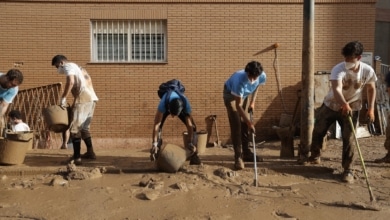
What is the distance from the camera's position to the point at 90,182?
560 centimetres

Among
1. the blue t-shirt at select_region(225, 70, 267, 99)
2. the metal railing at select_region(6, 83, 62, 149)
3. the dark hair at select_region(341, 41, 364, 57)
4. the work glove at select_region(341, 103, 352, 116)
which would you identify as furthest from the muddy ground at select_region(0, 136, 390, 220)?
the metal railing at select_region(6, 83, 62, 149)

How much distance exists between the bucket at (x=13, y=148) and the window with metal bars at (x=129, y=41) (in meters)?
4.29

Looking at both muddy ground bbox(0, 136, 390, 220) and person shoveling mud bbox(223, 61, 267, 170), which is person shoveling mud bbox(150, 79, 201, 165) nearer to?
muddy ground bbox(0, 136, 390, 220)

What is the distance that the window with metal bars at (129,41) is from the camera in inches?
401

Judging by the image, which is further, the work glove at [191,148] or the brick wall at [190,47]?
the brick wall at [190,47]

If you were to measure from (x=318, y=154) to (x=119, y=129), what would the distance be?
5.43 meters

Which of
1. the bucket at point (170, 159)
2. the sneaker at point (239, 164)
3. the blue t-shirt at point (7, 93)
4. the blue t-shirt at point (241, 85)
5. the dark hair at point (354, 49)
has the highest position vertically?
the dark hair at point (354, 49)

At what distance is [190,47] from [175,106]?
468cm

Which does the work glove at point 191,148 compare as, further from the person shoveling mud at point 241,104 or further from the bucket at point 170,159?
the person shoveling mud at point 241,104

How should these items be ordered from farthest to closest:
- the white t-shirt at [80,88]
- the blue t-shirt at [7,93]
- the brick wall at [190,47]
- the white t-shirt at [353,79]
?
the brick wall at [190,47]
the white t-shirt at [80,88]
the blue t-shirt at [7,93]
the white t-shirt at [353,79]

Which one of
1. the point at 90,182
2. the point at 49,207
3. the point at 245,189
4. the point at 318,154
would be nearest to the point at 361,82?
the point at 318,154

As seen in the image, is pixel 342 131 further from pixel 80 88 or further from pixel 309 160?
pixel 80 88

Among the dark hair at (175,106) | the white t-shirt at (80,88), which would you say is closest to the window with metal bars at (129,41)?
the white t-shirt at (80,88)

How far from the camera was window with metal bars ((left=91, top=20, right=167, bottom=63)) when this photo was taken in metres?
10.2
